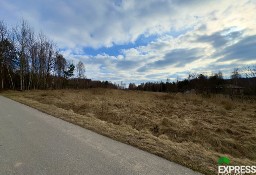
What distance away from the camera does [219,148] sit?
724 centimetres

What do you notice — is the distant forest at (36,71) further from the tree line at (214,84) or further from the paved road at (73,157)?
the paved road at (73,157)

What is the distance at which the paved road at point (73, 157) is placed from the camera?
420 cm

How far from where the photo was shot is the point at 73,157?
16.0 feet

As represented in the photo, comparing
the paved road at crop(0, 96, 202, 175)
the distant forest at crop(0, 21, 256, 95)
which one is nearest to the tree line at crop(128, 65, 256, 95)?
the distant forest at crop(0, 21, 256, 95)

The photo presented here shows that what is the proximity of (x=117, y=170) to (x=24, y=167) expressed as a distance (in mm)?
1996

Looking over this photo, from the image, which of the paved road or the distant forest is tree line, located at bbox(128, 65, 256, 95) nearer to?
the distant forest

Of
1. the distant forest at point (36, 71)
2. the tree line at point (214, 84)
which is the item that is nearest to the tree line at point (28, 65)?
the distant forest at point (36, 71)

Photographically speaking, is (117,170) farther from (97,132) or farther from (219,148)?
(219,148)

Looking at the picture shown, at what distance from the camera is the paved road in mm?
4203

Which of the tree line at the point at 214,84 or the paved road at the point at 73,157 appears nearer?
the paved road at the point at 73,157

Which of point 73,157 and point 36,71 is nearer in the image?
point 73,157

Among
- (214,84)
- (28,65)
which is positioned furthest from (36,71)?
(214,84)

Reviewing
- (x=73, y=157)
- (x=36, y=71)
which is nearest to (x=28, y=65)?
(x=36, y=71)

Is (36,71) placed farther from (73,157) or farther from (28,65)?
(73,157)
